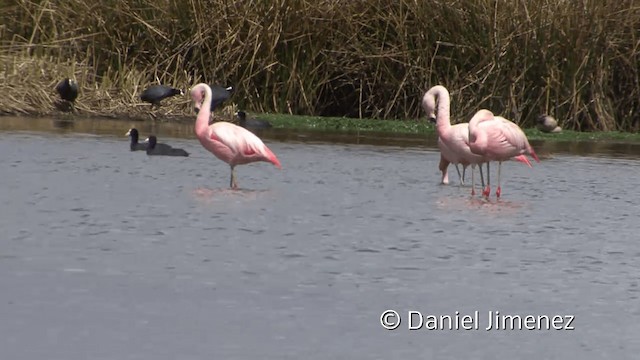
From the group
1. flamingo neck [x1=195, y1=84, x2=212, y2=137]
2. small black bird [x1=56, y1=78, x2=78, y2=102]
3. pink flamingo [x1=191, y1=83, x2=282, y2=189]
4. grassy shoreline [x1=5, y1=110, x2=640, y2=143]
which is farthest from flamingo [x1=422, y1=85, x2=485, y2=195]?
small black bird [x1=56, y1=78, x2=78, y2=102]

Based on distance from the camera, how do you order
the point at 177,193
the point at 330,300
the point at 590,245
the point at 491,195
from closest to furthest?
the point at 330,300 < the point at 590,245 < the point at 177,193 < the point at 491,195

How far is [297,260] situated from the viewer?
7887mm

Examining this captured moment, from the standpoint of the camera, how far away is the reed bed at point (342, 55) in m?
19.5

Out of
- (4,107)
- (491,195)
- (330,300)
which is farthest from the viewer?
(4,107)

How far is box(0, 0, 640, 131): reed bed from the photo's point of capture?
63.9ft

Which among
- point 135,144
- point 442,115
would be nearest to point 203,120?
point 442,115

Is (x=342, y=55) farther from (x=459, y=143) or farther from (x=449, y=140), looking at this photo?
(x=459, y=143)

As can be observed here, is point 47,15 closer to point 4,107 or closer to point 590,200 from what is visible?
point 4,107

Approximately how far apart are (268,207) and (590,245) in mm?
2393

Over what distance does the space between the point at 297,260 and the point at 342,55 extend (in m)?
12.7

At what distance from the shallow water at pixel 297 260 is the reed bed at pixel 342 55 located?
5805mm

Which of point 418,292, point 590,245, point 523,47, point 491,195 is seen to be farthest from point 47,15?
point 418,292

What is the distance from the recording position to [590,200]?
11734 mm

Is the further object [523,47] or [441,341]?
[523,47]
